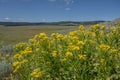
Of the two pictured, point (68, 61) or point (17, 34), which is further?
point (17, 34)

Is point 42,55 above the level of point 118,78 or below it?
above

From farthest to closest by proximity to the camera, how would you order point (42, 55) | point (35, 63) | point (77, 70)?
point (35, 63)
point (42, 55)
point (77, 70)

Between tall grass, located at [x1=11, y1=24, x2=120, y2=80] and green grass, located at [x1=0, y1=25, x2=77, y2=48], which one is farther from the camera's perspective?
green grass, located at [x1=0, y1=25, x2=77, y2=48]

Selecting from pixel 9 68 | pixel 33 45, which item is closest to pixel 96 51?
pixel 33 45

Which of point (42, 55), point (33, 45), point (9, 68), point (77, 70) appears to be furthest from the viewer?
point (9, 68)

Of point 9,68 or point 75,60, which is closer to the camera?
point 75,60

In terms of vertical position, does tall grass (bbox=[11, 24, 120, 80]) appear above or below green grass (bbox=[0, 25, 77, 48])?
above

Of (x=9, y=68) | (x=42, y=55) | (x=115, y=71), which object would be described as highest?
(x=42, y=55)

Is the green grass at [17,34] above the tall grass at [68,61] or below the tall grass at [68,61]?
below

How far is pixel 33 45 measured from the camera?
26.1ft

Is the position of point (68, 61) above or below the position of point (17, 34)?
above

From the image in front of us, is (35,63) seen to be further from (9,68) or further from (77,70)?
(9,68)

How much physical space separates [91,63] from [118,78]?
2.24 ft

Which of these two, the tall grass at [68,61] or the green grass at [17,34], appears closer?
the tall grass at [68,61]
